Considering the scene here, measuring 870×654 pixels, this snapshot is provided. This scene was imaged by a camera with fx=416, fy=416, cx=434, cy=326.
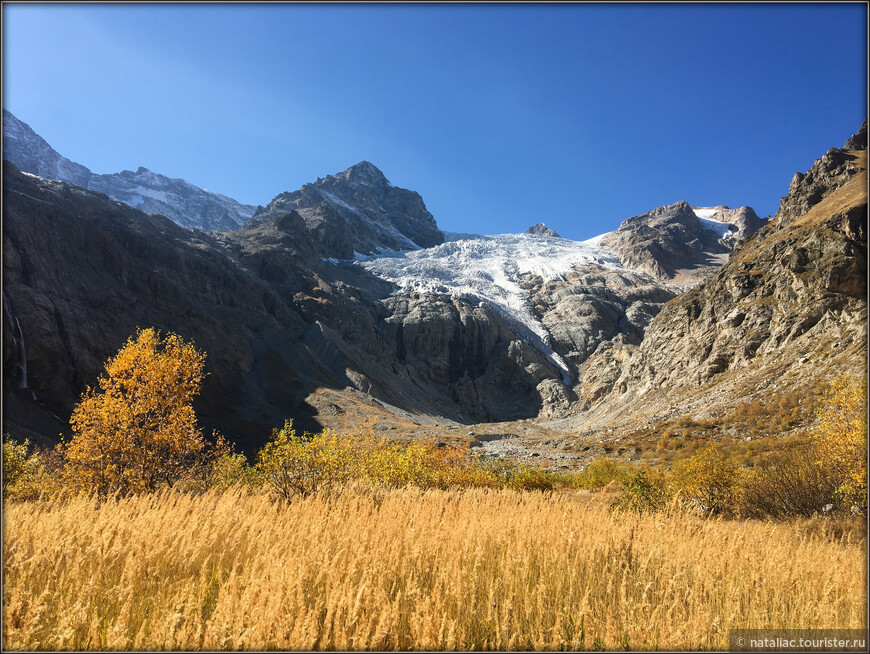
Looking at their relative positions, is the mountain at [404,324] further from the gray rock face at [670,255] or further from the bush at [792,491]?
the bush at [792,491]

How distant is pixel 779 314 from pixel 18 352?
296 ft

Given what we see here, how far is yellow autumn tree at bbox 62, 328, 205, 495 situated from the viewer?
13773mm

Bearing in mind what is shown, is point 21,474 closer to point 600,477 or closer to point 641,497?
point 641,497

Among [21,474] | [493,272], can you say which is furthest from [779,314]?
[493,272]

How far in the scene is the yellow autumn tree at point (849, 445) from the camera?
9844 mm

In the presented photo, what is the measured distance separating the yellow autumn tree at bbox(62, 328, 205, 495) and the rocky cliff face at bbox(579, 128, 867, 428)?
37507 mm

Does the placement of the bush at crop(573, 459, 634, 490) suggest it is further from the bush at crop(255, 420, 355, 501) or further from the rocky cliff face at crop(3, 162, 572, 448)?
the rocky cliff face at crop(3, 162, 572, 448)

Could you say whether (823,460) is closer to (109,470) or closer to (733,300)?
(109,470)

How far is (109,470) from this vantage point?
44.8 ft

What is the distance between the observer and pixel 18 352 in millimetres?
48594

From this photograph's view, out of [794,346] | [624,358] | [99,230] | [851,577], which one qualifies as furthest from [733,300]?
[99,230]

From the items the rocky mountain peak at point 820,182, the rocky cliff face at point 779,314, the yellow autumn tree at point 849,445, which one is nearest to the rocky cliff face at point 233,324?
the rocky cliff face at point 779,314

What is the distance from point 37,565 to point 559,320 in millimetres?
143397

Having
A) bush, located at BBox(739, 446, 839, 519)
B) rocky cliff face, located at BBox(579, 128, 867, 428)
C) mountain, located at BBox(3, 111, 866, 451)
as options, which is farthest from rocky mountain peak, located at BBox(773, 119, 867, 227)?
bush, located at BBox(739, 446, 839, 519)
